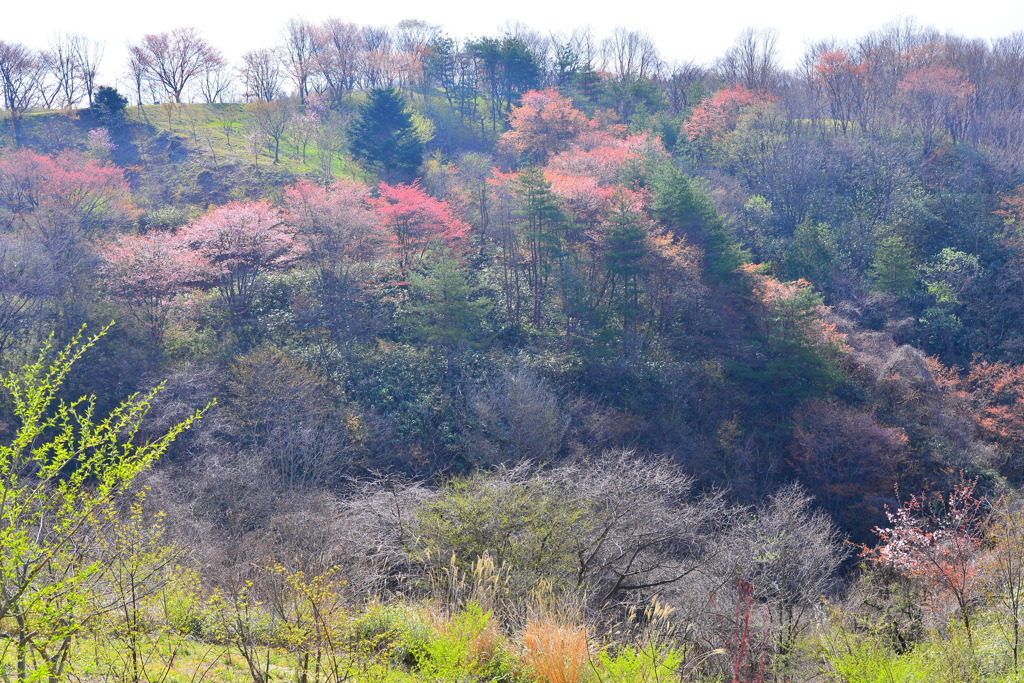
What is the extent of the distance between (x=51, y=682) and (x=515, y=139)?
35.1 metres

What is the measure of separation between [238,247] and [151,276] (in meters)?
2.78

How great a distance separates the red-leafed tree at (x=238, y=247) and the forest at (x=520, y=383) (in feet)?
0.46

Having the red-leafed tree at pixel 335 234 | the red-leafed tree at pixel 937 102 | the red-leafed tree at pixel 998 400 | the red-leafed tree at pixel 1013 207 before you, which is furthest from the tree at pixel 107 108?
the red-leafed tree at pixel 1013 207

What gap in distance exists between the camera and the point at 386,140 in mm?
32656

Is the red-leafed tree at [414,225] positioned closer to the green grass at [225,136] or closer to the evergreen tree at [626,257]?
the evergreen tree at [626,257]

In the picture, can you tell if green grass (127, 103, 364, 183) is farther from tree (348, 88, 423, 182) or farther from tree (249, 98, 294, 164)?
tree (348, 88, 423, 182)

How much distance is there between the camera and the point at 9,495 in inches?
149

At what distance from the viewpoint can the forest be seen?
5512 millimetres

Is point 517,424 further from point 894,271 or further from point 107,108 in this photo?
point 107,108

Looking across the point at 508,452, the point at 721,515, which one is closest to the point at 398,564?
the point at 508,452

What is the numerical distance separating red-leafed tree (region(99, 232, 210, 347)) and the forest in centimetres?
10

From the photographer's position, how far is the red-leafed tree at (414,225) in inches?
977

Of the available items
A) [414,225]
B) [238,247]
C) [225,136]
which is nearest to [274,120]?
[225,136]

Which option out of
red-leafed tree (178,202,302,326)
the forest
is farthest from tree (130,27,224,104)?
red-leafed tree (178,202,302,326)
